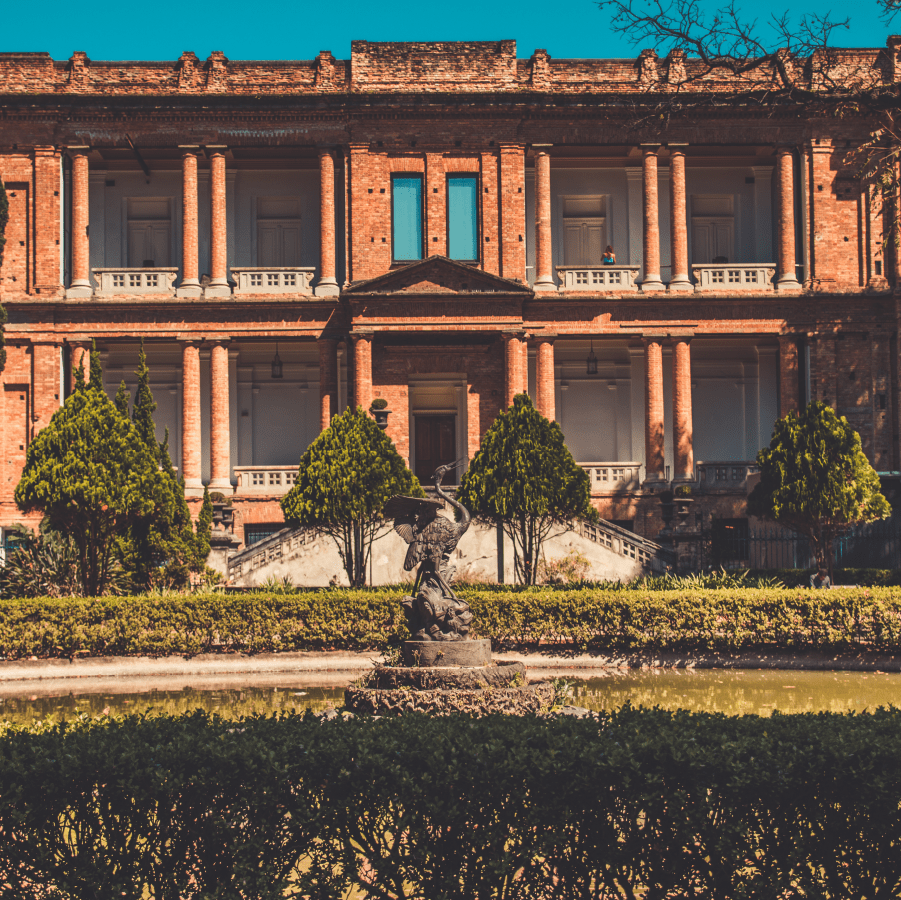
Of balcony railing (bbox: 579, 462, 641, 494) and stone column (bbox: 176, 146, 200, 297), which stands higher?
stone column (bbox: 176, 146, 200, 297)

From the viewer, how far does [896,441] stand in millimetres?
26422

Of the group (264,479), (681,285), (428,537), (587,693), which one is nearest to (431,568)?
(428,537)

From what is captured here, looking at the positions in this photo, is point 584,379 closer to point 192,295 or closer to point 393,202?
point 393,202

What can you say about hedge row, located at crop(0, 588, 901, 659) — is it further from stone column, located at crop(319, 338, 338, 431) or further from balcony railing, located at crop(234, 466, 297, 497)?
stone column, located at crop(319, 338, 338, 431)

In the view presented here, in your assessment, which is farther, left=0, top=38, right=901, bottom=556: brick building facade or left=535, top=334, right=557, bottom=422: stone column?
left=535, top=334, right=557, bottom=422: stone column

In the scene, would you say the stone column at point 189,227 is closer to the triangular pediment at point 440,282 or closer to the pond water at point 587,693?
the triangular pediment at point 440,282

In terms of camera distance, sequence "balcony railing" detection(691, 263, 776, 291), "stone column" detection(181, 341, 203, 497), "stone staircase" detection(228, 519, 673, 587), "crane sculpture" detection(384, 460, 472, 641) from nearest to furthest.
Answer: "crane sculpture" detection(384, 460, 472, 641), "stone staircase" detection(228, 519, 673, 587), "stone column" detection(181, 341, 203, 497), "balcony railing" detection(691, 263, 776, 291)

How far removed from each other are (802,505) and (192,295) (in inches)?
631

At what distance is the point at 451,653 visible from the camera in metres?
10.1

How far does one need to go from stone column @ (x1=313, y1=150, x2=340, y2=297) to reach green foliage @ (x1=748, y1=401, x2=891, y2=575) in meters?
12.4

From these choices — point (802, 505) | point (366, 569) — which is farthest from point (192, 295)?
point (802, 505)

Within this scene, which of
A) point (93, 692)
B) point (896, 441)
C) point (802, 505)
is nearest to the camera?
point (93, 692)

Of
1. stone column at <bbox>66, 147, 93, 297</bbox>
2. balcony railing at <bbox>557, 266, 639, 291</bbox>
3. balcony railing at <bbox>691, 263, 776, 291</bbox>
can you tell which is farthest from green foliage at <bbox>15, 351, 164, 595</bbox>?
balcony railing at <bbox>691, 263, 776, 291</bbox>

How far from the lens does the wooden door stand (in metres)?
28.5
